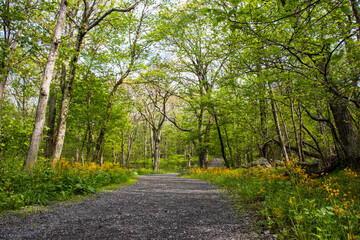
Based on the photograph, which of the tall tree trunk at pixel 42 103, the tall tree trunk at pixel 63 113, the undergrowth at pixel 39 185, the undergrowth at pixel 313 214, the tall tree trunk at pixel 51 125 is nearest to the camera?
the undergrowth at pixel 313 214

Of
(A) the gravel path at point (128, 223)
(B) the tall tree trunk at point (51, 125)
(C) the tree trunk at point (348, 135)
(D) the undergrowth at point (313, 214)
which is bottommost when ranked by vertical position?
(A) the gravel path at point (128, 223)

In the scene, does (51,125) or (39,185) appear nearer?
(39,185)

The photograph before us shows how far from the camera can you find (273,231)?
2.34m

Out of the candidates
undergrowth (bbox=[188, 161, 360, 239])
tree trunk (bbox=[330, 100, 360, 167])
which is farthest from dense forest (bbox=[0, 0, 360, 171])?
undergrowth (bbox=[188, 161, 360, 239])

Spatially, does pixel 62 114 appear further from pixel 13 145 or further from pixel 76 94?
pixel 76 94

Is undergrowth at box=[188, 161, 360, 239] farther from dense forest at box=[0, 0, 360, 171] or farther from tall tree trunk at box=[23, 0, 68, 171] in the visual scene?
tall tree trunk at box=[23, 0, 68, 171]

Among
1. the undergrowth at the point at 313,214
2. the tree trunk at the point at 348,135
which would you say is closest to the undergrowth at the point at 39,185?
the undergrowth at the point at 313,214

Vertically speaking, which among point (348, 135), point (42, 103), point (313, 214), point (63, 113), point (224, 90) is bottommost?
point (313, 214)

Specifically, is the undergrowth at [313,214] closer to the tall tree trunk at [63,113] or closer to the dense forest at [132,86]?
the dense forest at [132,86]

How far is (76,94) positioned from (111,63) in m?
3.35

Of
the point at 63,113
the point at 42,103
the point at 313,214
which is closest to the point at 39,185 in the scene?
the point at 42,103

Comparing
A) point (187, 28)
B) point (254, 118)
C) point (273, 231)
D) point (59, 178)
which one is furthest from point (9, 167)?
point (187, 28)

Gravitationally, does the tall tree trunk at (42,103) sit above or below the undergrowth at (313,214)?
above

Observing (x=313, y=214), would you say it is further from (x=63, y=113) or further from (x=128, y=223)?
(x=63, y=113)
